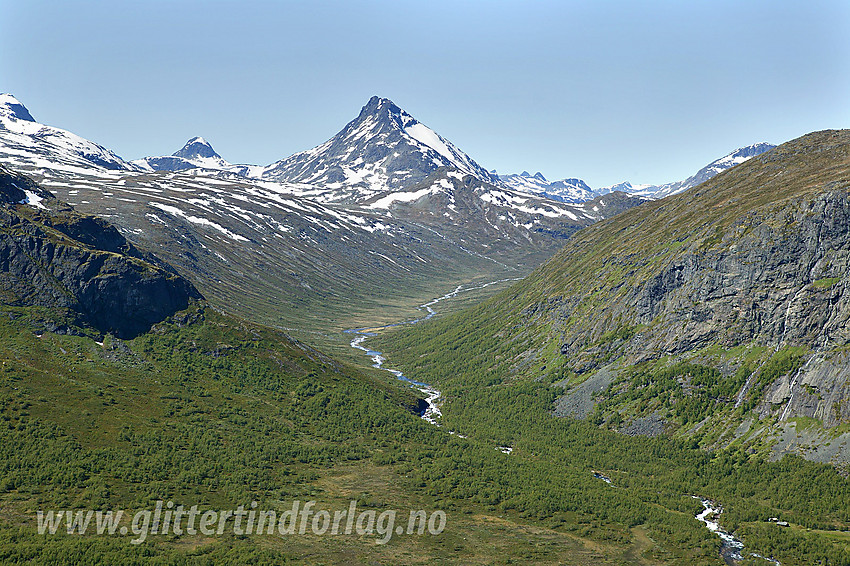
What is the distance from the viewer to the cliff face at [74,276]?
123m

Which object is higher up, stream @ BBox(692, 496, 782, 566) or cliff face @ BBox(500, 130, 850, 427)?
cliff face @ BBox(500, 130, 850, 427)

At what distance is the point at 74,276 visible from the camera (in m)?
129

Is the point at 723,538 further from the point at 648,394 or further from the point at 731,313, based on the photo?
the point at 731,313

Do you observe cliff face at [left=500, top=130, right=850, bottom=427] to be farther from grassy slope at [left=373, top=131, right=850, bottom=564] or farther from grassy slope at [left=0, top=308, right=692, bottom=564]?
grassy slope at [left=0, top=308, right=692, bottom=564]

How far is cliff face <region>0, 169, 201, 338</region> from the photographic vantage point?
123 metres

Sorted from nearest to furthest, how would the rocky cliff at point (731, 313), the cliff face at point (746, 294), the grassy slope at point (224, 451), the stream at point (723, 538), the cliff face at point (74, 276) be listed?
the grassy slope at point (224, 451) → the stream at point (723, 538) → the cliff face at point (746, 294) → the rocky cliff at point (731, 313) → the cliff face at point (74, 276)

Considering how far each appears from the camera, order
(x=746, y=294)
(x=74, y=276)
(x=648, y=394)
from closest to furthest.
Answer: (x=648, y=394), (x=746, y=294), (x=74, y=276)

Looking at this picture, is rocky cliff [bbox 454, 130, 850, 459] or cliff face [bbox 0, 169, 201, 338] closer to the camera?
rocky cliff [bbox 454, 130, 850, 459]

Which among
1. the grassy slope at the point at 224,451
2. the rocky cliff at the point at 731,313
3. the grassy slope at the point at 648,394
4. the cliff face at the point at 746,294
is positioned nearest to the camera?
the grassy slope at the point at 224,451

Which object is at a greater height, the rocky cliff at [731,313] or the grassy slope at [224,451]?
the rocky cliff at [731,313]

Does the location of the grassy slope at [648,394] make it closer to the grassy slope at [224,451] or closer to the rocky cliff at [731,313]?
the rocky cliff at [731,313]

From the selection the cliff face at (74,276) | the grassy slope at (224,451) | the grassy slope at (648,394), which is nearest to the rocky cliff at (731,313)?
the grassy slope at (648,394)

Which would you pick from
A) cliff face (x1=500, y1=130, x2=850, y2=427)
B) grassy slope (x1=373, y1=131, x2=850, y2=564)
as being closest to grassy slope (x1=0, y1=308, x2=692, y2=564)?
grassy slope (x1=373, y1=131, x2=850, y2=564)

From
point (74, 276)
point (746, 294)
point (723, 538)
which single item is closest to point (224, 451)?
point (74, 276)
